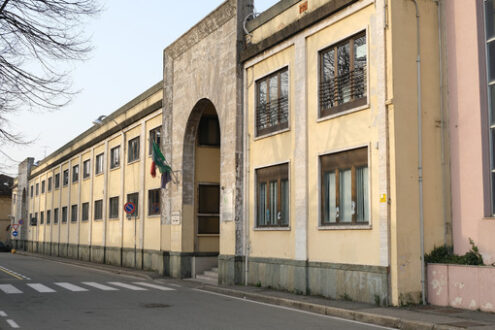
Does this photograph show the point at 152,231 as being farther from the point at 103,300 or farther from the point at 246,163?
the point at 103,300

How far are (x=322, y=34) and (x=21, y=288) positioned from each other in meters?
11.6

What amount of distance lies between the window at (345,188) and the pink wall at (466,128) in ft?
6.82

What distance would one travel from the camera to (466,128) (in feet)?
44.7

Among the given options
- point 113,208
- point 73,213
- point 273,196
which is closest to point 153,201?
point 113,208

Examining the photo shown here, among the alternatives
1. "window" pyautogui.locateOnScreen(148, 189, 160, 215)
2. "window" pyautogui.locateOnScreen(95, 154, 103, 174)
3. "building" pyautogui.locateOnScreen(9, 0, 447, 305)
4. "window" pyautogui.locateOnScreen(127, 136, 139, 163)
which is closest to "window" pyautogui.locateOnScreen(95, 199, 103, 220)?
"window" pyautogui.locateOnScreen(95, 154, 103, 174)

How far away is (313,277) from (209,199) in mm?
9325

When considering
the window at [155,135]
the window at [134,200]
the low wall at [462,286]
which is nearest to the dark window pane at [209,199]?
the window at [155,135]

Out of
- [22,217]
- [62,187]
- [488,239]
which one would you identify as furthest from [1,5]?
[22,217]

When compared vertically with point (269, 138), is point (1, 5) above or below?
above

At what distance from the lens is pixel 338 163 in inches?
619

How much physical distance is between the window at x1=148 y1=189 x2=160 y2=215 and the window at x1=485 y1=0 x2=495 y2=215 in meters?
17.8

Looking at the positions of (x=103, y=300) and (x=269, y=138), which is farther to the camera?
(x=269, y=138)

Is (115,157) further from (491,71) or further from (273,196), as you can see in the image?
(491,71)

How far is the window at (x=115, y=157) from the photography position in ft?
116
